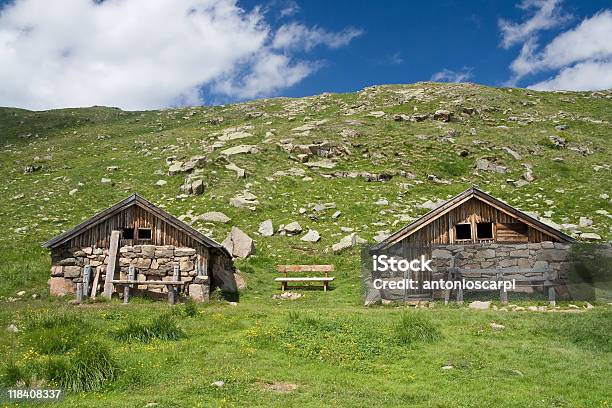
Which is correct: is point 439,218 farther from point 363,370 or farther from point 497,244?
point 363,370

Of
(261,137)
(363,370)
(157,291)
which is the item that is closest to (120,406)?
(363,370)

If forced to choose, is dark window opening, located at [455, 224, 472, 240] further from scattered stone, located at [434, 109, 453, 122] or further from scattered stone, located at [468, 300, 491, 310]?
scattered stone, located at [434, 109, 453, 122]

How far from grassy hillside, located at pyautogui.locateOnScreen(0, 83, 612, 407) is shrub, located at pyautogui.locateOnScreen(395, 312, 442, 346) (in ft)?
0.72

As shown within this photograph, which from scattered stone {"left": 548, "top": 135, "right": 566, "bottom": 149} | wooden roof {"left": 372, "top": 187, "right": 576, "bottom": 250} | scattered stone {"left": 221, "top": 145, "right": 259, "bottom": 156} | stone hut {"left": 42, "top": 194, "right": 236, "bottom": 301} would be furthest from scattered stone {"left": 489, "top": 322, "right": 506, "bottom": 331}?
scattered stone {"left": 548, "top": 135, "right": 566, "bottom": 149}

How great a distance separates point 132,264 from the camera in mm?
25312

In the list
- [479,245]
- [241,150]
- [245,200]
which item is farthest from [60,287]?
[241,150]

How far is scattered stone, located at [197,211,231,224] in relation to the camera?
3759 cm

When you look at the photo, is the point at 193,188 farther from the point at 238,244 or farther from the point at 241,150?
the point at 238,244

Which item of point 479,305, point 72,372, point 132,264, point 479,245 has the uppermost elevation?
point 479,245

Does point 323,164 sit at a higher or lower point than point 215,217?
higher

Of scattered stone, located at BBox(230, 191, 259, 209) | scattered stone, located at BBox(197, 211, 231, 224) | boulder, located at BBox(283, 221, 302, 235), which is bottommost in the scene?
boulder, located at BBox(283, 221, 302, 235)

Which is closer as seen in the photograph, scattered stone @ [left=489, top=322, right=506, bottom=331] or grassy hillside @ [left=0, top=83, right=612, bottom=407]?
grassy hillside @ [left=0, top=83, right=612, bottom=407]

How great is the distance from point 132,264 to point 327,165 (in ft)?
91.1

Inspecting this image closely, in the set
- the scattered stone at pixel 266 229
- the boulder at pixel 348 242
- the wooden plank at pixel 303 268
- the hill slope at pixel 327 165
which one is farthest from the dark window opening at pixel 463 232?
the scattered stone at pixel 266 229
